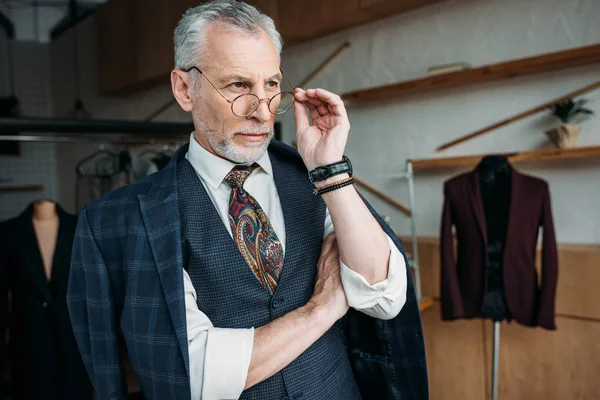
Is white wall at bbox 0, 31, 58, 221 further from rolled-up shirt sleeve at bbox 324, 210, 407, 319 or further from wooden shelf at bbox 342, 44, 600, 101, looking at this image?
rolled-up shirt sleeve at bbox 324, 210, 407, 319

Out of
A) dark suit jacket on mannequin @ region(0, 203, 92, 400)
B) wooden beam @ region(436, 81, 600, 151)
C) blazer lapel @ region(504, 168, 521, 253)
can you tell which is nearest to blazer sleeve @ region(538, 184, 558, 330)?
blazer lapel @ region(504, 168, 521, 253)

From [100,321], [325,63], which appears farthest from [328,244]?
[325,63]

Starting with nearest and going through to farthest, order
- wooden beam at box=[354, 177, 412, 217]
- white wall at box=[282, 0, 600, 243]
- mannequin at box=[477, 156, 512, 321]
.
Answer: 1. mannequin at box=[477, 156, 512, 321]
2. white wall at box=[282, 0, 600, 243]
3. wooden beam at box=[354, 177, 412, 217]

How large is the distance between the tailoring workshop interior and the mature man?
120 cm

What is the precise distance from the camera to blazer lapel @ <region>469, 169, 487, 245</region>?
2.52 metres

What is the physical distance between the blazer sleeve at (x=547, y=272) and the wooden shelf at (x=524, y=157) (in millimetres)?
194

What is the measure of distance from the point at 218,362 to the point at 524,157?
216 centimetres

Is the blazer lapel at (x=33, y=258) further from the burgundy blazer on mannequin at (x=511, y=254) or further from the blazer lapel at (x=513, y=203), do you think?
the blazer lapel at (x=513, y=203)

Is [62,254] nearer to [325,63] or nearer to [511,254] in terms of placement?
[511,254]

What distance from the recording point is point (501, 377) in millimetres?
2877

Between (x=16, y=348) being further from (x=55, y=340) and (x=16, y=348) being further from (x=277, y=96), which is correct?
(x=277, y=96)

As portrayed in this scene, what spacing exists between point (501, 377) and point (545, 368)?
10.5 inches

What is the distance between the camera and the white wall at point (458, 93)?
2.64 m

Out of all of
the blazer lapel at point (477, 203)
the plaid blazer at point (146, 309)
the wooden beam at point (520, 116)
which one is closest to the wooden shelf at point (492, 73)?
the wooden beam at point (520, 116)
